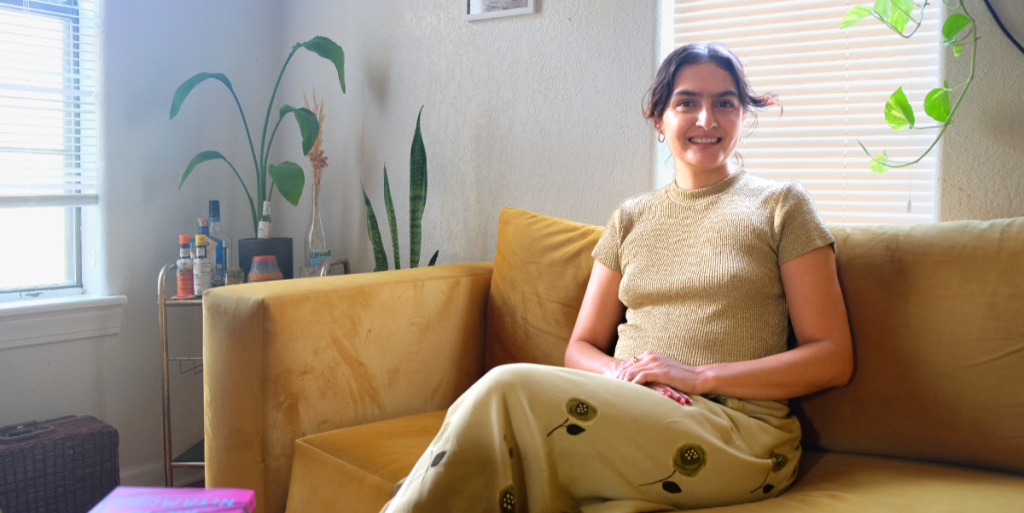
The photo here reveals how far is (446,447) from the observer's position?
3.54ft

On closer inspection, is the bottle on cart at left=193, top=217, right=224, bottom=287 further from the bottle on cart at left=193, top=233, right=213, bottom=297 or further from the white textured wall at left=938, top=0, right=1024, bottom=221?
the white textured wall at left=938, top=0, right=1024, bottom=221

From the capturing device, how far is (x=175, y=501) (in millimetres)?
1020

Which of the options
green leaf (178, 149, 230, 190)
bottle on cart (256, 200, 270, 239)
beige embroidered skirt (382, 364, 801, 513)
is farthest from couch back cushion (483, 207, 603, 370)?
green leaf (178, 149, 230, 190)

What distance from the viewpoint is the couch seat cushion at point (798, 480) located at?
1119mm

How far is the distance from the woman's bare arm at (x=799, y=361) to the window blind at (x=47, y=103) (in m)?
1.99

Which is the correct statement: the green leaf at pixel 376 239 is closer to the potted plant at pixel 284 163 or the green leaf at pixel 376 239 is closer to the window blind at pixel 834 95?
the potted plant at pixel 284 163

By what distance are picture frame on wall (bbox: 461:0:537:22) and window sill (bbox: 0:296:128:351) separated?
58.1 inches

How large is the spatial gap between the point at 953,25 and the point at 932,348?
2.36 feet

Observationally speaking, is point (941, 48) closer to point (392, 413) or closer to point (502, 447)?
point (502, 447)

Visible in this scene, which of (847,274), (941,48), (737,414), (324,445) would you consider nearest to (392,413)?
(324,445)

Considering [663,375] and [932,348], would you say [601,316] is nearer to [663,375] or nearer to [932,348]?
[663,375]

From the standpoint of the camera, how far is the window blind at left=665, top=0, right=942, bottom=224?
174cm

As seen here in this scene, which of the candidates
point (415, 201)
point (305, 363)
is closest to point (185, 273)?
point (415, 201)

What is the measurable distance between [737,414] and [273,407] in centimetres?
94
